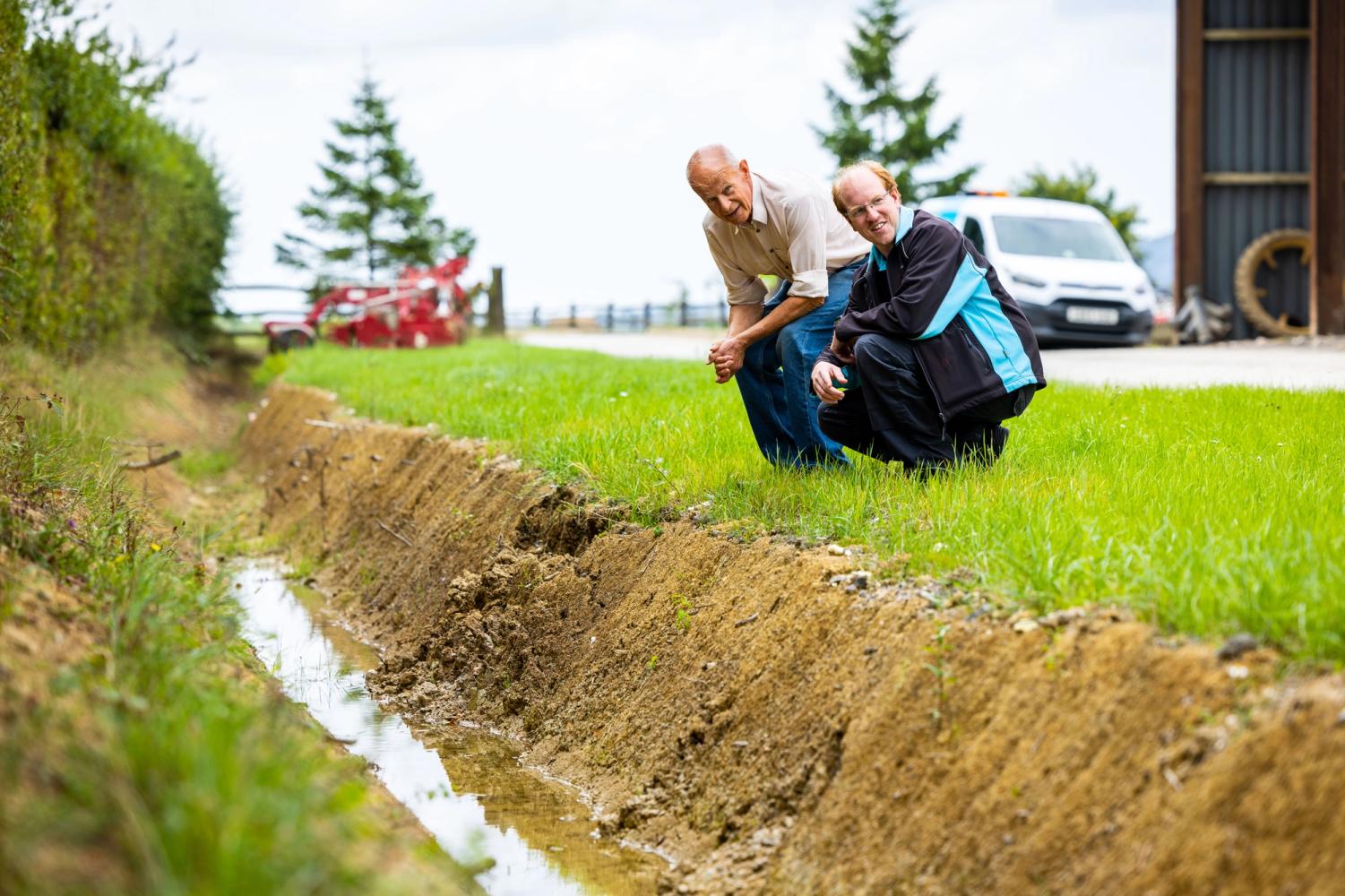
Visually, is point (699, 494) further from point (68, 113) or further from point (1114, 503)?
point (68, 113)

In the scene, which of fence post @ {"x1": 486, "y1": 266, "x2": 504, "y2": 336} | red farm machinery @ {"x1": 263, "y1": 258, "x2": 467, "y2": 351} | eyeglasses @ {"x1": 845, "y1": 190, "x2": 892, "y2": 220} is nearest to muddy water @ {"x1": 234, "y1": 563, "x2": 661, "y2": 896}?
eyeglasses @ {"x1": 845, "y1": 190, "x2": 892, "y2": 220}

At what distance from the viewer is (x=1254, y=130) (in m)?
22.5

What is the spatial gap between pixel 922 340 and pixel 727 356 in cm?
93

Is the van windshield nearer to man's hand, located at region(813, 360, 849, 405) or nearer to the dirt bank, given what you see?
the dirt bank

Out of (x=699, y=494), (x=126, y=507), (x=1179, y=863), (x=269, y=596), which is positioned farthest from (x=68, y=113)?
(x=1179, y=863)

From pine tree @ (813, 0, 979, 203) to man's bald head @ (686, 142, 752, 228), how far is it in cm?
3955

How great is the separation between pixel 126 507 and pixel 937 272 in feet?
12.2

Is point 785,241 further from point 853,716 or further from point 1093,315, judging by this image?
point 1093,315

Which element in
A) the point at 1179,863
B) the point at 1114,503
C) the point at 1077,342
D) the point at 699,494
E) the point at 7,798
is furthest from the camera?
the point at 1077,342

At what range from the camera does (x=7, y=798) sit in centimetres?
278

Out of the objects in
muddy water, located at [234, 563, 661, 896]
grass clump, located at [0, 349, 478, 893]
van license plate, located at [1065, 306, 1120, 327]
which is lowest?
muddy water, located at [234, 563, 661, 896]

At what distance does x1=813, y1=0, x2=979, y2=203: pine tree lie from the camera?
1770 inches

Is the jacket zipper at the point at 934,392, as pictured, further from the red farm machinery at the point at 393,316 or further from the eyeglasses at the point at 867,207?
the red farm machinery at the point at 393,316

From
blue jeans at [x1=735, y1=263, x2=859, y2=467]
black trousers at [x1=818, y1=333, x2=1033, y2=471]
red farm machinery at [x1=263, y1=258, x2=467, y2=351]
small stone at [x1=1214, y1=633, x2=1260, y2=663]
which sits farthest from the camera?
red farm machinery at [x1=263, y1=258, x2=467, y2=351]
